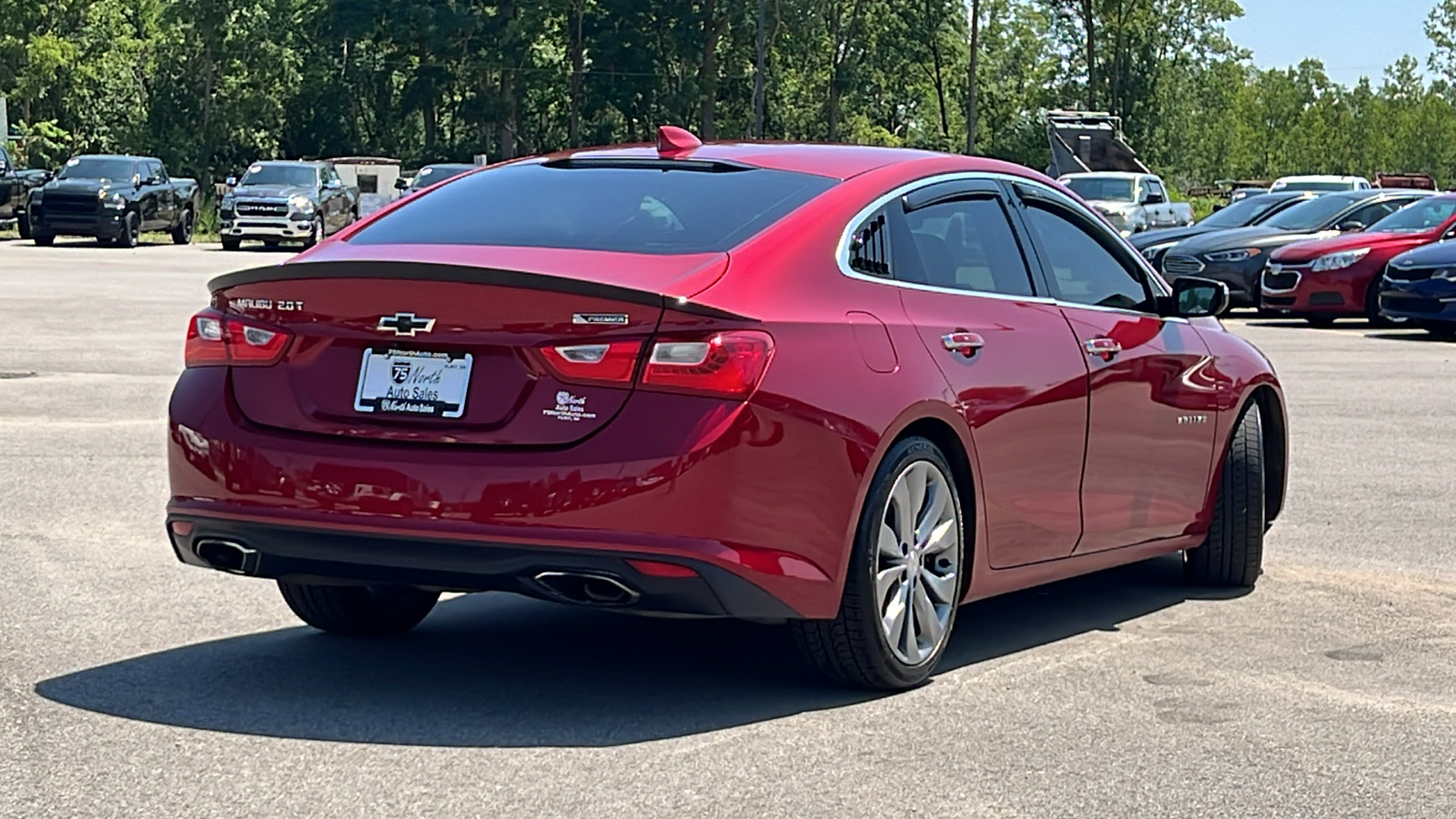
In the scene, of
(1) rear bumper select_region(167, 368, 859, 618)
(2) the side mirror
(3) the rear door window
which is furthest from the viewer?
(2) the side mirror

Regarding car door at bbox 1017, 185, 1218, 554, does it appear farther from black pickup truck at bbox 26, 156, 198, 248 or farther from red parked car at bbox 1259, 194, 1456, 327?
black pickup truck at bbox 26, 156, 198, 248

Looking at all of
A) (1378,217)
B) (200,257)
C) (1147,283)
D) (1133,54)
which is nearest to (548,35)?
(1133,54)

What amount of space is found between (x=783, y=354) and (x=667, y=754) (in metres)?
1.03

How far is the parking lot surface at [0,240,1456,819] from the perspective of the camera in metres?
4.82

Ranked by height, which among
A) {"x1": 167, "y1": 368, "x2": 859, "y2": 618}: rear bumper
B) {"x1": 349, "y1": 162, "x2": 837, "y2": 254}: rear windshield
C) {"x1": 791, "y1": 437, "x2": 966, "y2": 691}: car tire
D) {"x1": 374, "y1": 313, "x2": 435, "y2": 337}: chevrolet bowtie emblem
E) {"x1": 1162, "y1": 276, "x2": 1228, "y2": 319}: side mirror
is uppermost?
{"x1": 349, "y1": 162, "x2": 837, "y2": 254}: rear windshield

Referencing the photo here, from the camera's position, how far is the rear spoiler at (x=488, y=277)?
530 centimetres

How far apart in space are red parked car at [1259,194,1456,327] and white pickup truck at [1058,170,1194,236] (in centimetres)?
1183

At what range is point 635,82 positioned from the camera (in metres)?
93.5

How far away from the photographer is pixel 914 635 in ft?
19.6

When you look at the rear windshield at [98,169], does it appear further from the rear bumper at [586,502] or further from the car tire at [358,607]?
the rear bumper at [586,502]

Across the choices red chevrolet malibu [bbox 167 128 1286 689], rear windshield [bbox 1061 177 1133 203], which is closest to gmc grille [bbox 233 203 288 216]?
rear windshield [bbox 1061 177 1133 203]

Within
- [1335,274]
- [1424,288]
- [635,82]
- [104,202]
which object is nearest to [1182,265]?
[1335,274]

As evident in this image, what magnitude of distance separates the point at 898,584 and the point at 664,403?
1002 millimetres

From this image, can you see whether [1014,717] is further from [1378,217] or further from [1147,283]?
[1378,217]
